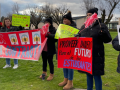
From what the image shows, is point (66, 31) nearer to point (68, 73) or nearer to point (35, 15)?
point (68, 73)

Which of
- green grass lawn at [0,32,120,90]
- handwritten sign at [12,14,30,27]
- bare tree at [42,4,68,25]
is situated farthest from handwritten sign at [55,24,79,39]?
bare tree at [42,4,68,25]

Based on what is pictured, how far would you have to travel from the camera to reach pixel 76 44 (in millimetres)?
2912

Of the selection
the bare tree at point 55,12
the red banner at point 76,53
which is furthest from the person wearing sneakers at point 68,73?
the bare tree at point 55,12

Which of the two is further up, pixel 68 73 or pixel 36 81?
pixel 68 73

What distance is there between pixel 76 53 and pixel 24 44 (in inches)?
68.6

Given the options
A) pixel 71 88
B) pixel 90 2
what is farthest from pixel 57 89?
pixel 90 2

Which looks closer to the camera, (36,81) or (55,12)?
(36,81)

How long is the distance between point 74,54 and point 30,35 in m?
1.50

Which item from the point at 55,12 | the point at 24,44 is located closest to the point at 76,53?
the point at 24,44

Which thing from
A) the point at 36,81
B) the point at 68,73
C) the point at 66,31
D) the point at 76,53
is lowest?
the point at 36,81

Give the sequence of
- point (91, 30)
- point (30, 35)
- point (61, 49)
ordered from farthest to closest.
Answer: point (30, 35) < point (61, 49) < point (91, 30)

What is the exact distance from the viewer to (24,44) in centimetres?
391

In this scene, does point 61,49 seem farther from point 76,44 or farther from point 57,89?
point 57,89

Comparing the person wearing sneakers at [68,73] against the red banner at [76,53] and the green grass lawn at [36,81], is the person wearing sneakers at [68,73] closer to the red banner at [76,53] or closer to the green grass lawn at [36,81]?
the green grass lawn at [36,81]
